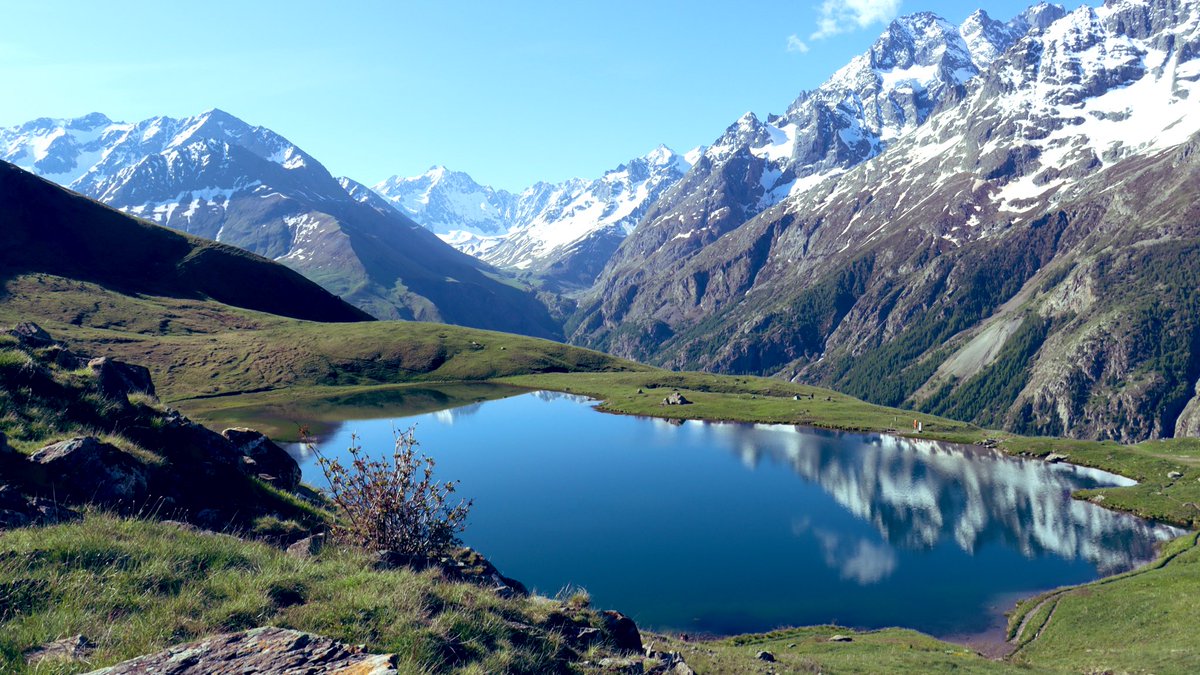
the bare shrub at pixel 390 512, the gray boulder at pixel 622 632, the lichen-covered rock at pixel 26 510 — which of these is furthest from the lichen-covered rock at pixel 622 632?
the lichen-covered rock at pixel 26 510

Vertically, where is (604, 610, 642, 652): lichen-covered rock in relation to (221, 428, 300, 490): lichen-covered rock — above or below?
below

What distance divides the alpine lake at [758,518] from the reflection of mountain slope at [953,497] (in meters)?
0.41

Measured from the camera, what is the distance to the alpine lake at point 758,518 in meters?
59.6

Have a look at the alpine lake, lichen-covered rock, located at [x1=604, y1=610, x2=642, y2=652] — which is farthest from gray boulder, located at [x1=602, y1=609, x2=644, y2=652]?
the alpine lake

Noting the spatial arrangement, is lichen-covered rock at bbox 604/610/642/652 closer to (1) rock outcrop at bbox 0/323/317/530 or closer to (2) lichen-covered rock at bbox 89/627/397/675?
(2) lichen-covered rock at bbox 89/627/397/675

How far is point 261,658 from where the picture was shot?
877cm

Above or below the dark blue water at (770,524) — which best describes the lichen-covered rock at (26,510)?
above

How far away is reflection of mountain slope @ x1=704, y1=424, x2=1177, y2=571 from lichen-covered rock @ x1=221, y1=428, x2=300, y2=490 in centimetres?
5950

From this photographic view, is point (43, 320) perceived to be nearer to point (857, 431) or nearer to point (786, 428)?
point (786, 428)

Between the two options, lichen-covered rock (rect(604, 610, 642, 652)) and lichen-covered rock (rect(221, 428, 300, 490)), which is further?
lichen-covered rock (rect(221, 428, 300, 490))

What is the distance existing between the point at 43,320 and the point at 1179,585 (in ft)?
719

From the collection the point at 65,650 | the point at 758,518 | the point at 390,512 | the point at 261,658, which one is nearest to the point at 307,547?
the point at 390,512

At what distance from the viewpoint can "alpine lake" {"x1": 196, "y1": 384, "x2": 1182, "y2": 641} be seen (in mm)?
59562

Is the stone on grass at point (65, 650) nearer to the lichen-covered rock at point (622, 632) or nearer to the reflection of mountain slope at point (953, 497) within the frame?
the lichen-covered rock at point (622, 632)
